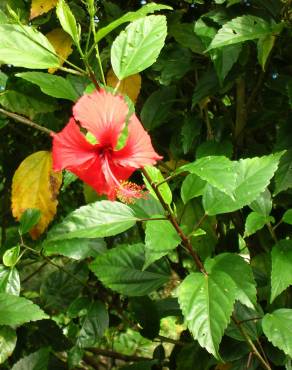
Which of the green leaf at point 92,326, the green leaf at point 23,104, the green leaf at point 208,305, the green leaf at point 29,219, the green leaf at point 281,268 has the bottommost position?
the green leaf at point 92,326

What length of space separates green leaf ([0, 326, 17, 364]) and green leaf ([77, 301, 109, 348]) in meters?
0.14

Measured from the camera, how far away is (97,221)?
75 cm

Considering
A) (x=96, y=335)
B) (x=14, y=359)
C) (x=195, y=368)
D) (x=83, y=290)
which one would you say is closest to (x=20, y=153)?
Answer: (x=83, y=290)

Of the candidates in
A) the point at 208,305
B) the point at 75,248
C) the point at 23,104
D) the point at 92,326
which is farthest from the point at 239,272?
the point at 23,104

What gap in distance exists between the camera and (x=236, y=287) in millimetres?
736

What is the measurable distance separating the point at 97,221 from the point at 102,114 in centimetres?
19

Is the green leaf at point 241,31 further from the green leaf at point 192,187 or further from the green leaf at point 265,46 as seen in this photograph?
the green leaf at point 192,187

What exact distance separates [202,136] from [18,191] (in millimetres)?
447

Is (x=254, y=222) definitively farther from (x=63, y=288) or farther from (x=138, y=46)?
(x=63, y=288)

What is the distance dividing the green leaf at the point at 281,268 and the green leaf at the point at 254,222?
0.16 feet

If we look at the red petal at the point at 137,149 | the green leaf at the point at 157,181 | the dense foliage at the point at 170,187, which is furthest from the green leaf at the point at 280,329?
the red petal at the point at 137,149

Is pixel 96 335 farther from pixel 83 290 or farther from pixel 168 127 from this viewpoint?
pixel 168 127

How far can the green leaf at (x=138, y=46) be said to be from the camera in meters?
0.71

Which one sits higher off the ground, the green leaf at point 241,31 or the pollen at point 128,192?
the green leaf at point 241,31
